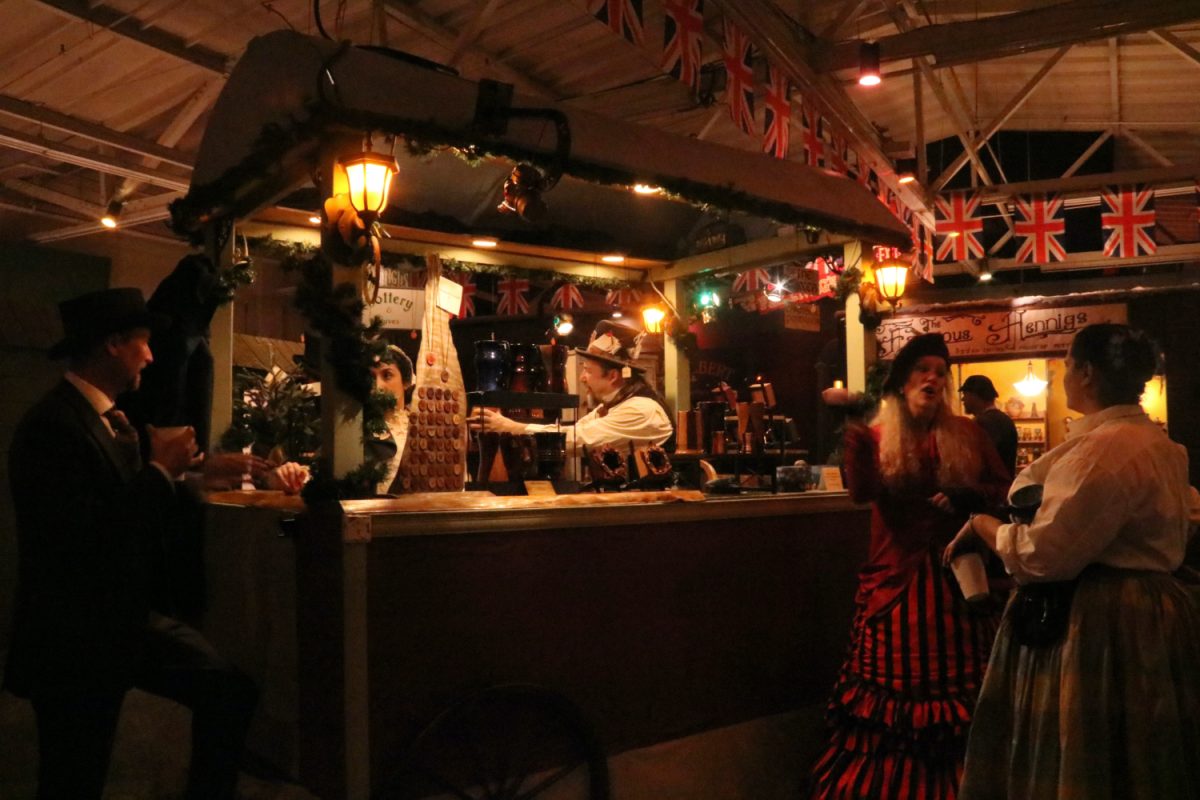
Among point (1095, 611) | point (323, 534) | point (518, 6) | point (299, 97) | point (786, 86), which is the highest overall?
point (518, 6)

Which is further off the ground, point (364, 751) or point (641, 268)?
point (641, 268)

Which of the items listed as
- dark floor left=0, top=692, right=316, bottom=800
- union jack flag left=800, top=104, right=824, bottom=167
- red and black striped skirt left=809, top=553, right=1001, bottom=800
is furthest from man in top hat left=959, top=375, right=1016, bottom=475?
dark floor left=0, top=692, right=316, bottom=800

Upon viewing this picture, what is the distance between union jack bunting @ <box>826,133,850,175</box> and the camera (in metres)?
8.24

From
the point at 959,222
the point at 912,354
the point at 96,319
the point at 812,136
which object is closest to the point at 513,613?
the point at 96,319

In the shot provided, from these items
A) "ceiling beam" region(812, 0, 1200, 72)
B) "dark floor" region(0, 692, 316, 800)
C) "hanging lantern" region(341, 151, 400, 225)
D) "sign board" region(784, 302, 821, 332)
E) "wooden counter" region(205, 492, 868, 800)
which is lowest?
"dark floor" region(0, 692, 316, 800)

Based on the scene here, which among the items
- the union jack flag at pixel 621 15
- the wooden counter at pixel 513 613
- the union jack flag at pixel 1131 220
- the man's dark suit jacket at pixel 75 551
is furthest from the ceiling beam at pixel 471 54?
the union jack flag at pixel 1131 220

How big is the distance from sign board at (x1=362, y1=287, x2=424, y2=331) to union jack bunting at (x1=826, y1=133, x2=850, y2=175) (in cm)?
425

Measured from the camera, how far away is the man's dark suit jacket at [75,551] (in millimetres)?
2822

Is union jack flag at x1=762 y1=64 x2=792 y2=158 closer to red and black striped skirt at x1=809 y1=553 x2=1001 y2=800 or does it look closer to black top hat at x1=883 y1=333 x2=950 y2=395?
black top hat at x1=883 y1=333 x2=950 y2=395

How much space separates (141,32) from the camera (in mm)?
6871

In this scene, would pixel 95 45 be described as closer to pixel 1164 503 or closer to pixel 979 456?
pixel 979 456

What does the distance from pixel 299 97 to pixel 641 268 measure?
375cm

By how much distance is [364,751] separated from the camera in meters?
3.21

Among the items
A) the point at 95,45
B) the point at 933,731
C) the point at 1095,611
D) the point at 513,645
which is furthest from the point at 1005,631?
the point at 95,45
